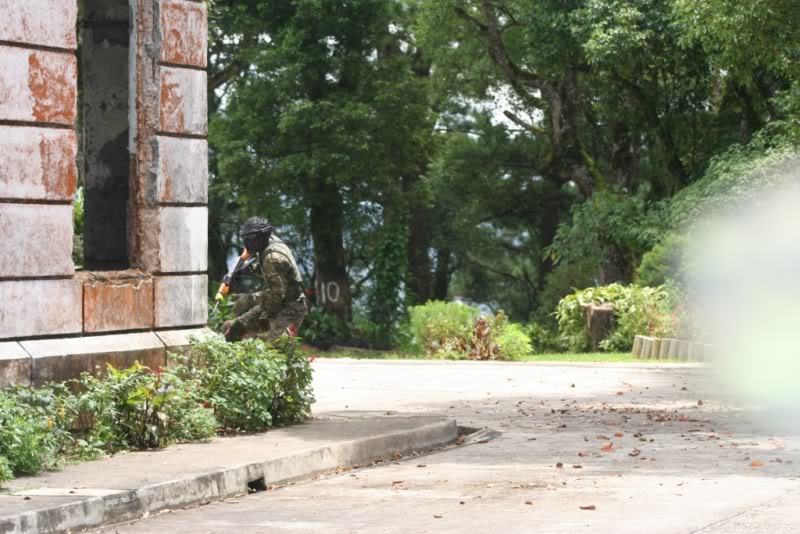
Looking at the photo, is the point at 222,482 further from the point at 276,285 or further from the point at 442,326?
the point at 442,326

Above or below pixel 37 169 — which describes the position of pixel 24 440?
below

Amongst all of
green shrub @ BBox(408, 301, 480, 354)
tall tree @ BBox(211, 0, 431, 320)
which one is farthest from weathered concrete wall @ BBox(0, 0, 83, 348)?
tall tree @ BBox(211, 0, 431, 320)

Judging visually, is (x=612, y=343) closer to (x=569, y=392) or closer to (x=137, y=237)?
(x=569, y=392)

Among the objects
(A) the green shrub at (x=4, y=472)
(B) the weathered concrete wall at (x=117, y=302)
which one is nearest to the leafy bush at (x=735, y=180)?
(B) the weathered concrete wall at (x=117, y=302)

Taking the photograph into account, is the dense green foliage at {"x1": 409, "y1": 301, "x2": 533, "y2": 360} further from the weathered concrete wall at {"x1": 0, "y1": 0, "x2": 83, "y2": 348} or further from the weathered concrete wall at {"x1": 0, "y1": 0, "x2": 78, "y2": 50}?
the weathered concrete wall at {"x1": 0, "y1": 0, "x2": 78, "y2": 50}

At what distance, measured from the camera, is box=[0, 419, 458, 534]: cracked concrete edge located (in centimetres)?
792

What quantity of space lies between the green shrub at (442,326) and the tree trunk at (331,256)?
9.77m

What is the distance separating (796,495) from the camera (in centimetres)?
903

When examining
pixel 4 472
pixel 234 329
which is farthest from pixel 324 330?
pixel 4 472

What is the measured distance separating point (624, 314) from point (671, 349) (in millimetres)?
2935

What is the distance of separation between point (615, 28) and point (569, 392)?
14.5 m

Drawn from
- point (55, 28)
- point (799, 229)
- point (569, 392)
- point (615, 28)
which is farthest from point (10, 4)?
point (615, 28)

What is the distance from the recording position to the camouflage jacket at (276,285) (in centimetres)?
1458

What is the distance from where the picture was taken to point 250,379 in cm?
1171
